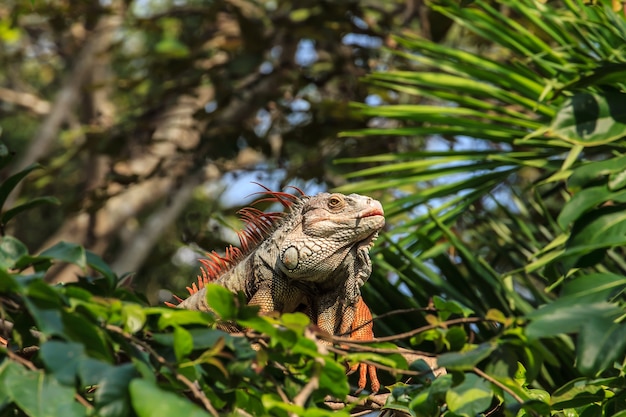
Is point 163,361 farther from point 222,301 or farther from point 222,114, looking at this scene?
point 222,114

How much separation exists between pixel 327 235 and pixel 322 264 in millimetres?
79

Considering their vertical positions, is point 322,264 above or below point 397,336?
below

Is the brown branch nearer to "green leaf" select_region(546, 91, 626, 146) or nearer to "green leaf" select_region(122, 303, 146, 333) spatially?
"green leaf" select_region(546, 91, 626, 146)

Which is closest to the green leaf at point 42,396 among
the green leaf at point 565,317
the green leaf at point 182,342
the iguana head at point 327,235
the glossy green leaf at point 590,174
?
the green leaf at point 182,342

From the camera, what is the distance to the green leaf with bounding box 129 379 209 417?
1.58 metres

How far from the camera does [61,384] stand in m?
1.64

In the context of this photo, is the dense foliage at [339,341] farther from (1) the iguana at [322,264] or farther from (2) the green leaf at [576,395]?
(1) the iguana at [322,264]

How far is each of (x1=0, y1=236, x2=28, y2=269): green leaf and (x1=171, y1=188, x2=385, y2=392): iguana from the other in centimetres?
86

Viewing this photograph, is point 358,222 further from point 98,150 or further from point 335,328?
point 98,150

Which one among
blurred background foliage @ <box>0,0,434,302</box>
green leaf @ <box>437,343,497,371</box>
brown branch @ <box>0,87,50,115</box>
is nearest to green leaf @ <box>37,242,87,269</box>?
green leaf @ <box>437,343,497,371</box>

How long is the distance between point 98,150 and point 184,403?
16.8ft

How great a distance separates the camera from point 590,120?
2.82 m

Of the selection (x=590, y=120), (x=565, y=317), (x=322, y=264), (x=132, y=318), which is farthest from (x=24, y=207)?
(x=590, y=120)

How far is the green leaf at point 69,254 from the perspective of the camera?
1.85 meters
